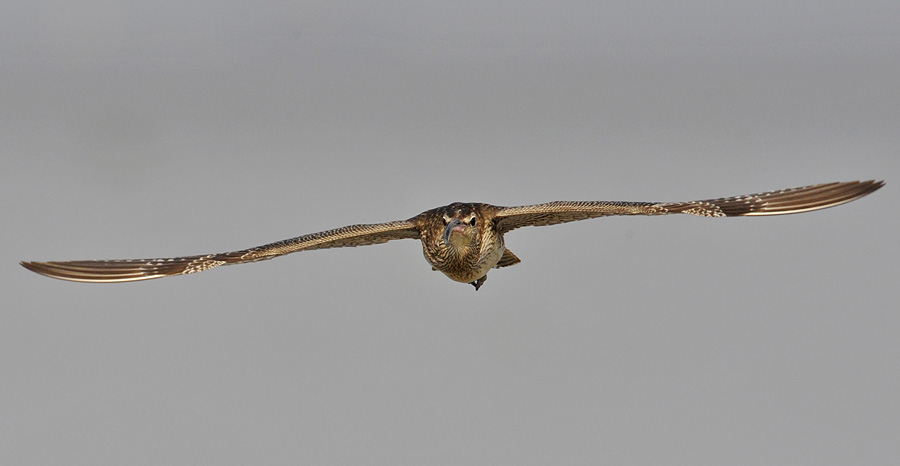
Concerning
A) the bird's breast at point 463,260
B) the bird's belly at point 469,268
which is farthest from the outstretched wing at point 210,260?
the bird's belly at point 469,268

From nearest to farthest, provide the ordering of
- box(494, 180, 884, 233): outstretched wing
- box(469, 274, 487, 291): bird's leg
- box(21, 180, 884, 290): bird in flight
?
box(494, 180, 884, 233): outstretched wing < box(21, 180, 884, 290): bird in flight < box(469, 274, 487, 291): bird's leg

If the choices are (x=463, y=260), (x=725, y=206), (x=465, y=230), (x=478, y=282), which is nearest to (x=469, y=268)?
(x=463, y=260)

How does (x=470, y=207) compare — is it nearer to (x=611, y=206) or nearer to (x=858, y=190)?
(x=611, y=206)

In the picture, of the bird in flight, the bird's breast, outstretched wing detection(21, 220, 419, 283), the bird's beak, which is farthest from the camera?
the bird's breast

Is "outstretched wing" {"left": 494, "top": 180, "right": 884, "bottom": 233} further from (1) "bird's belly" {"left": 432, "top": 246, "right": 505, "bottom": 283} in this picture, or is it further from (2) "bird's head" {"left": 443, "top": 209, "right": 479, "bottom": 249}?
(1) "bird's belly" {"left": 432, "top": 246, "right": 505, "bottom": 283}

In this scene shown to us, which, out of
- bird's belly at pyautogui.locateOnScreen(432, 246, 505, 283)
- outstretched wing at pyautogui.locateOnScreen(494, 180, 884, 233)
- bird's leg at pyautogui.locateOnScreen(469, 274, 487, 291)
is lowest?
bird's belly at pyautogui.locateOnScreen(432, 246, 505, 283)

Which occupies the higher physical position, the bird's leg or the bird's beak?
the bird's leg

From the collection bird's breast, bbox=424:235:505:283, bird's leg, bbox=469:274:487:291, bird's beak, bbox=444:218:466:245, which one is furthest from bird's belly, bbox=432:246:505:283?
bird's leg, bbox=469:274:487:291

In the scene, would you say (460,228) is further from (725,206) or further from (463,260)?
(725,206)
